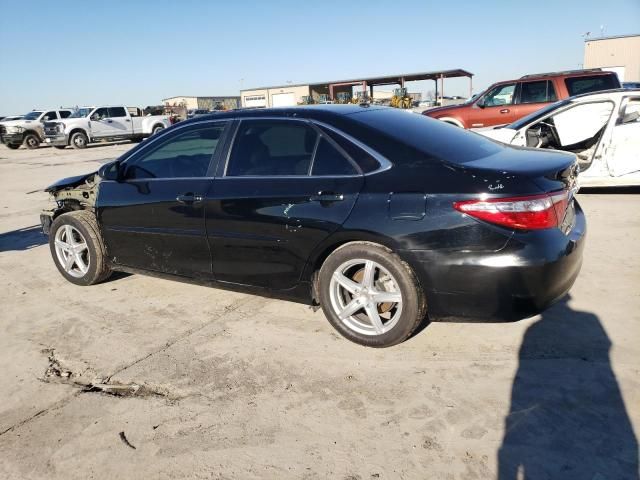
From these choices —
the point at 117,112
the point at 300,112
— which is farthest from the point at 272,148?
the point at 117,112

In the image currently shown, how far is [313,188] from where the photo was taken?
10.7ft

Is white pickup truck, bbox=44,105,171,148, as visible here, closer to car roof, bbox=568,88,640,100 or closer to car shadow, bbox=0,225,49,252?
car shadow, bbox=0,225,49,252

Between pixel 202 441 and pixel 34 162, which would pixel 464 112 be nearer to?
pixel 202 441

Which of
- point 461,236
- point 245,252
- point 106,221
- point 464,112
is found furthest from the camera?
point 464,112

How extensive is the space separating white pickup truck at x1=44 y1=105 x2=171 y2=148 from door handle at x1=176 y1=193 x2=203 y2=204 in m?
22.9

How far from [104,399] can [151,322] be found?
1.06 metres

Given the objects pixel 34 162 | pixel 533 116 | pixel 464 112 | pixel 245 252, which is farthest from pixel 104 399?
pixel 34 162

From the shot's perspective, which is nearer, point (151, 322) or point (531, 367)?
point (531, 367)

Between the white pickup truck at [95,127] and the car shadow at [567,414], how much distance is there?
24.9 m

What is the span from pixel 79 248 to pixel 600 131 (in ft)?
24.5

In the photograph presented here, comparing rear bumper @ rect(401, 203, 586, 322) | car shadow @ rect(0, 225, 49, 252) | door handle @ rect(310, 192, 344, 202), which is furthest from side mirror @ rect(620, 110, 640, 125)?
car shadow @ rect(0, 225, 49, 252)

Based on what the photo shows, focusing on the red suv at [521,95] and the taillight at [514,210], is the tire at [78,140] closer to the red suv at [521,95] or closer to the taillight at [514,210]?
the red suv at [521,95]

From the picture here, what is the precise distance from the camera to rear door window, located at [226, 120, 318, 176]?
343cm

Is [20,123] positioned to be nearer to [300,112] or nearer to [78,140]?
[78,140]
